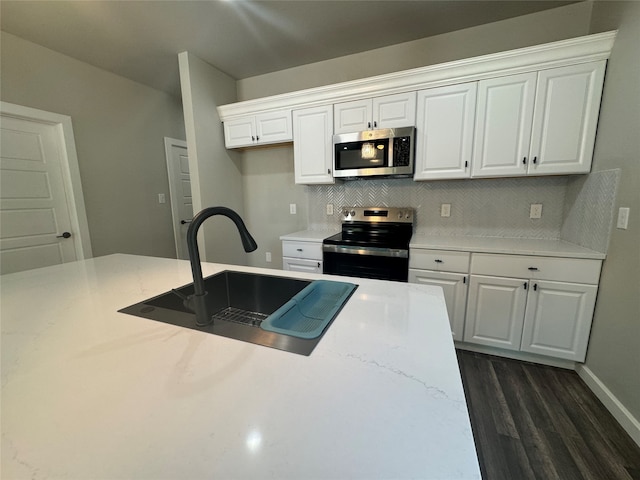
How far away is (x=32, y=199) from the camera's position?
8.13 ft

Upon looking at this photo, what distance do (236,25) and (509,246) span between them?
2747 mm

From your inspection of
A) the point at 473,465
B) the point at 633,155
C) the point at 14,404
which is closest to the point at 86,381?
the point at 14,404

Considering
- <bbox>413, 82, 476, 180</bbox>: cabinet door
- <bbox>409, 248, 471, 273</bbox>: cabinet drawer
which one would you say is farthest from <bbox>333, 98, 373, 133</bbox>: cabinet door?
<bbox>409, 248, 471, 273</bbox>: cabinet drawer

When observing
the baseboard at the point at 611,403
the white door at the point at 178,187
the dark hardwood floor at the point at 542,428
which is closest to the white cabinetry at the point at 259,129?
the white door at the point at 178,187

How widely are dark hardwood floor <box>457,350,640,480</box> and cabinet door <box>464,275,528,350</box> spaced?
0.21 metres

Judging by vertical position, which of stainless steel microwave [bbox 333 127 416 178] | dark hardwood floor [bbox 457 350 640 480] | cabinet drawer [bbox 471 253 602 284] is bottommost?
dark hardwood floor [bbox 457 350 640 480]

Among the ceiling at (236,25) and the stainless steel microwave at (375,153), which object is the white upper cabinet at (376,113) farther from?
the ceiling at (236,25)

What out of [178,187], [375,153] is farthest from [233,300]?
[178,187]

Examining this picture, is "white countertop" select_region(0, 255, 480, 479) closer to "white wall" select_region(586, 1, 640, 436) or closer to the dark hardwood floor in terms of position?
the dark hardwood floor

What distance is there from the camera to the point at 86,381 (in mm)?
578

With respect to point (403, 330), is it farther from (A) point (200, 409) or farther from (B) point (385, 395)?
(A) point (200, 409)

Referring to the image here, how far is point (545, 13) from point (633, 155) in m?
1.37

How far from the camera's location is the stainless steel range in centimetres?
213

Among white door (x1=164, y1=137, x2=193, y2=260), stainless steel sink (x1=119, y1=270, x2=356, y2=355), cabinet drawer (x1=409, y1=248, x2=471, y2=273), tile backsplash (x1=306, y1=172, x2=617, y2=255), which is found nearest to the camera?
stainless steel sink (x1=119, y1=270, x2=356, y2=355)
